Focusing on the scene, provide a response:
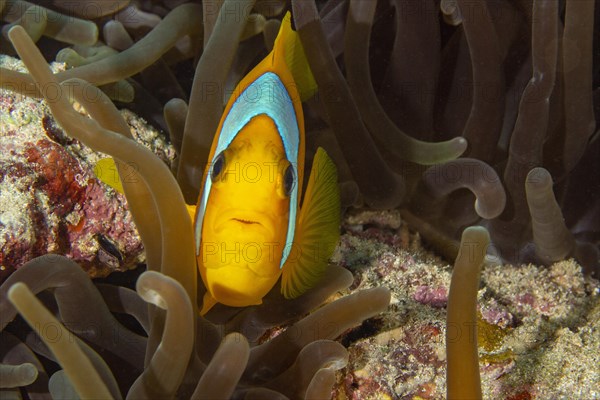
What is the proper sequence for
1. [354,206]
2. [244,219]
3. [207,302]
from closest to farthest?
[244,219] < [207,302] < [354,206]

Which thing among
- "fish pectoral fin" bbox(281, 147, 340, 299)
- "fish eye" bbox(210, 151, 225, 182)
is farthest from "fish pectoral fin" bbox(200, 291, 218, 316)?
"fish eye" bbox(210, 151, 225, 182)

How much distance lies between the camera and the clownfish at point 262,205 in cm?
102

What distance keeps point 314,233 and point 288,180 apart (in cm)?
21

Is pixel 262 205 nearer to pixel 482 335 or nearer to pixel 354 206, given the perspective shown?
pixel 482 335

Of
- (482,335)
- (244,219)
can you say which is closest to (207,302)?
(244,219)

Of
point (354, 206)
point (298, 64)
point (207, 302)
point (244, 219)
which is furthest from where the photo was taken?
point (354, 206)

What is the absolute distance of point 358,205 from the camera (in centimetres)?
168

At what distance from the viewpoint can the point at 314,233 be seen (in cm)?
124

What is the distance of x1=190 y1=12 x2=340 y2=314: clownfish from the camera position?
1023 millimetres

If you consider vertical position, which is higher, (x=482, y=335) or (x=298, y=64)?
(x=298, y=64)

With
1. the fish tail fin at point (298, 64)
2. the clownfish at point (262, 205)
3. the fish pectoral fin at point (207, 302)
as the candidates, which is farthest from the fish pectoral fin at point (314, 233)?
the fish tail fin at point (298, 64)

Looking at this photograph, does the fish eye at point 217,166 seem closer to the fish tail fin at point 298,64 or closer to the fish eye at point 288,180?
the fish eye at point 288,180

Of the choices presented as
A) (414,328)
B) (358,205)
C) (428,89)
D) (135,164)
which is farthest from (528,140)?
(135,164)

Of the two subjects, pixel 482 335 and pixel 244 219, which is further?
pixel 482 335
